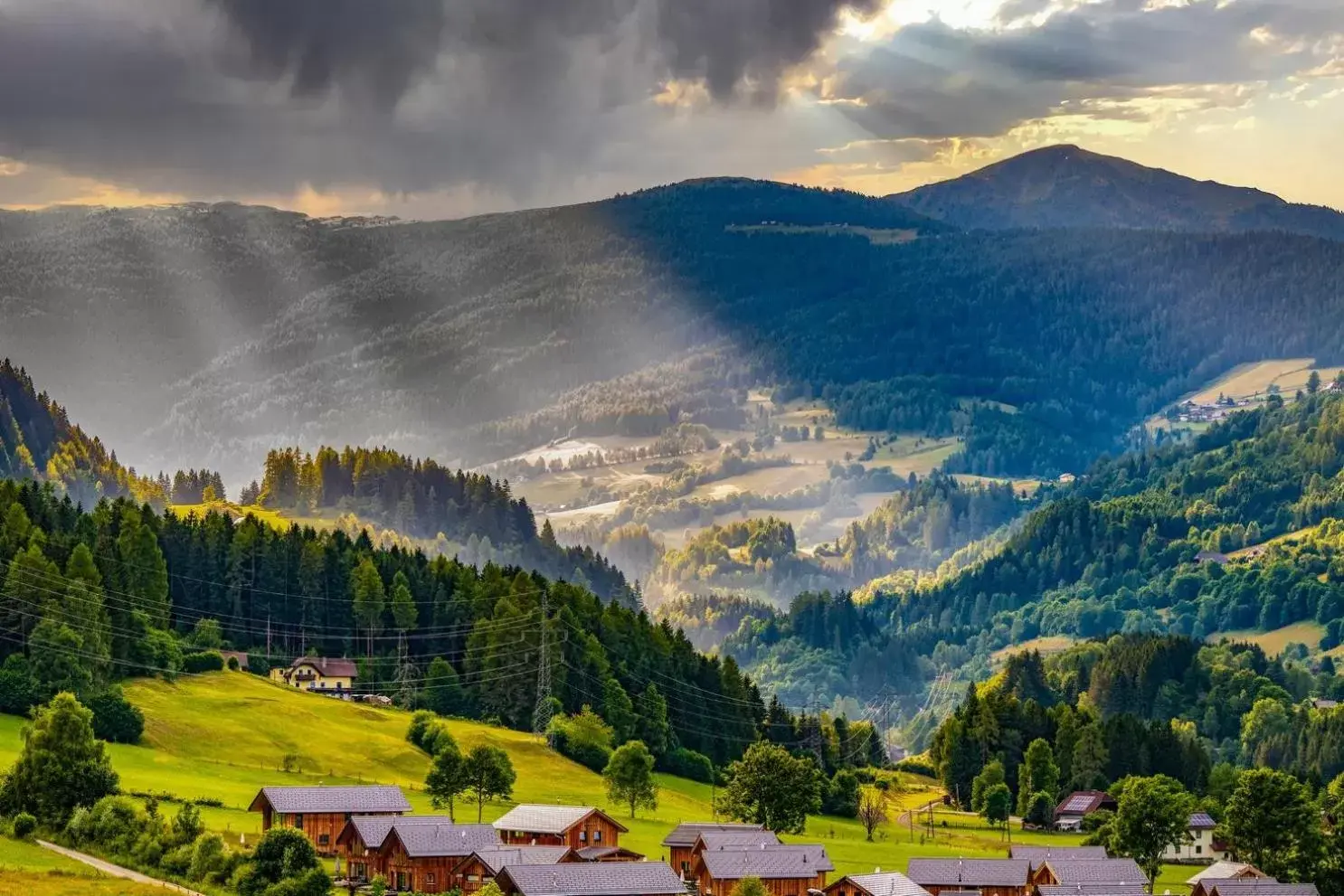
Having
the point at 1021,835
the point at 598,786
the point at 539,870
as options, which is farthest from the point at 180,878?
the point at 1021,835

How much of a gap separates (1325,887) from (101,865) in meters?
82.2

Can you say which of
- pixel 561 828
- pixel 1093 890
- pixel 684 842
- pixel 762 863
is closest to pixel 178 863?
pixel 561 828

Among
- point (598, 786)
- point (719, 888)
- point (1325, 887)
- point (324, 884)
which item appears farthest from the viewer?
point (598, 786)

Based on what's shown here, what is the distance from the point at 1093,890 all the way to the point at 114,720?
7337cm

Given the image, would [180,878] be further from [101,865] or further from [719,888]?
[719,888]

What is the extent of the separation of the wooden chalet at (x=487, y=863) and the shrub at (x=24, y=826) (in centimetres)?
2531

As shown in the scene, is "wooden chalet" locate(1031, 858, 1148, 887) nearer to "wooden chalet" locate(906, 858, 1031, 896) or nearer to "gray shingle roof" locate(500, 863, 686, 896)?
"wooden chalet" locate(906, 858, 1031, 896)

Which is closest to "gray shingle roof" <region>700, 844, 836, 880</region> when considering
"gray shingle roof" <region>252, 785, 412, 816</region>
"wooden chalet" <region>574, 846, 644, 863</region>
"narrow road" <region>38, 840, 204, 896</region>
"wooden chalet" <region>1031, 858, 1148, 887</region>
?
"wooden chalet" <region>574, 846, 644, 863</region>

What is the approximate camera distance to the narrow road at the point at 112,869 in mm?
117812

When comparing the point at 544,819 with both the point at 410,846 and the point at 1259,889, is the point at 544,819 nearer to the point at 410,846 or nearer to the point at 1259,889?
the point at 410,846

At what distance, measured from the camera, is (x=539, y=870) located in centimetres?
12744

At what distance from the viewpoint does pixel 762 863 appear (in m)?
140

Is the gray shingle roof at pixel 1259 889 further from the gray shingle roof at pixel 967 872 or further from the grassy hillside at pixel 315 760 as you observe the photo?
the grassy hillside at pixel 315 760

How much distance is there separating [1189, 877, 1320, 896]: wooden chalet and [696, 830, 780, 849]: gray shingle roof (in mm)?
28459
